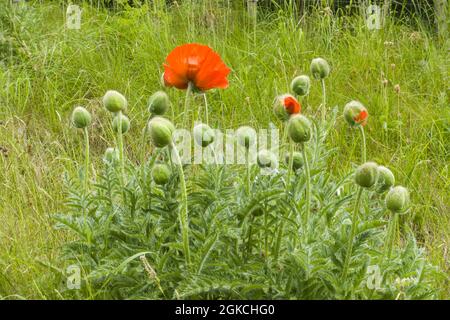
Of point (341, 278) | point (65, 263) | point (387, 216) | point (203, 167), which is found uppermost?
point (203, 167)

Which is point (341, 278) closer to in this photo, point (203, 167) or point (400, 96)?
point (203, 167)

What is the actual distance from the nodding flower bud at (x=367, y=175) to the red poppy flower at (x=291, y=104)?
0.20m

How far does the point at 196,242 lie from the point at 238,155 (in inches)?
9.7

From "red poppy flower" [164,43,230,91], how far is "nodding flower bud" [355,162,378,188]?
1.18 ft

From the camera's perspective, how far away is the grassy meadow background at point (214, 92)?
2525 millimetres

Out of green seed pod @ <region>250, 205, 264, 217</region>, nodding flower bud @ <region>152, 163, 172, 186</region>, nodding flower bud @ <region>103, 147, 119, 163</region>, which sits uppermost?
nodding flower bud @ <region>152, 163, 172, 186</region>

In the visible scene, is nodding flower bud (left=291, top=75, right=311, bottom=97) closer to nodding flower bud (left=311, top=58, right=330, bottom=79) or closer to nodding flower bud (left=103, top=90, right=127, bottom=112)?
nodding flower bud (left=311, top=58, right=330, bottom=79)

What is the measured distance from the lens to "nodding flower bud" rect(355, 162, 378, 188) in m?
1.43

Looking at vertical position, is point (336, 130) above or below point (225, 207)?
below

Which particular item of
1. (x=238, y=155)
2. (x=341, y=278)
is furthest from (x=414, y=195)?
(x=341, y=278)

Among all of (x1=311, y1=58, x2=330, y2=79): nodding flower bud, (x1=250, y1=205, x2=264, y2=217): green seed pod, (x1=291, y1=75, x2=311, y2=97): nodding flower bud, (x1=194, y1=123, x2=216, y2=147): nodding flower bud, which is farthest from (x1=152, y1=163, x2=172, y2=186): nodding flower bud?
(x1=311, y1=58, x2=330, y2=79): nodding flower bud

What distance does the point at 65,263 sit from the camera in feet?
6.44

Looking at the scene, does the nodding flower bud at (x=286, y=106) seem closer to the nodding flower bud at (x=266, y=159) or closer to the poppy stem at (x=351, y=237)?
the nodding flower bud at (x=266, y=159)

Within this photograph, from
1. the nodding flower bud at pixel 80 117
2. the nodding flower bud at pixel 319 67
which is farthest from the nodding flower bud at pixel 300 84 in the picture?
the nodding flower bud at pixel 80 117
